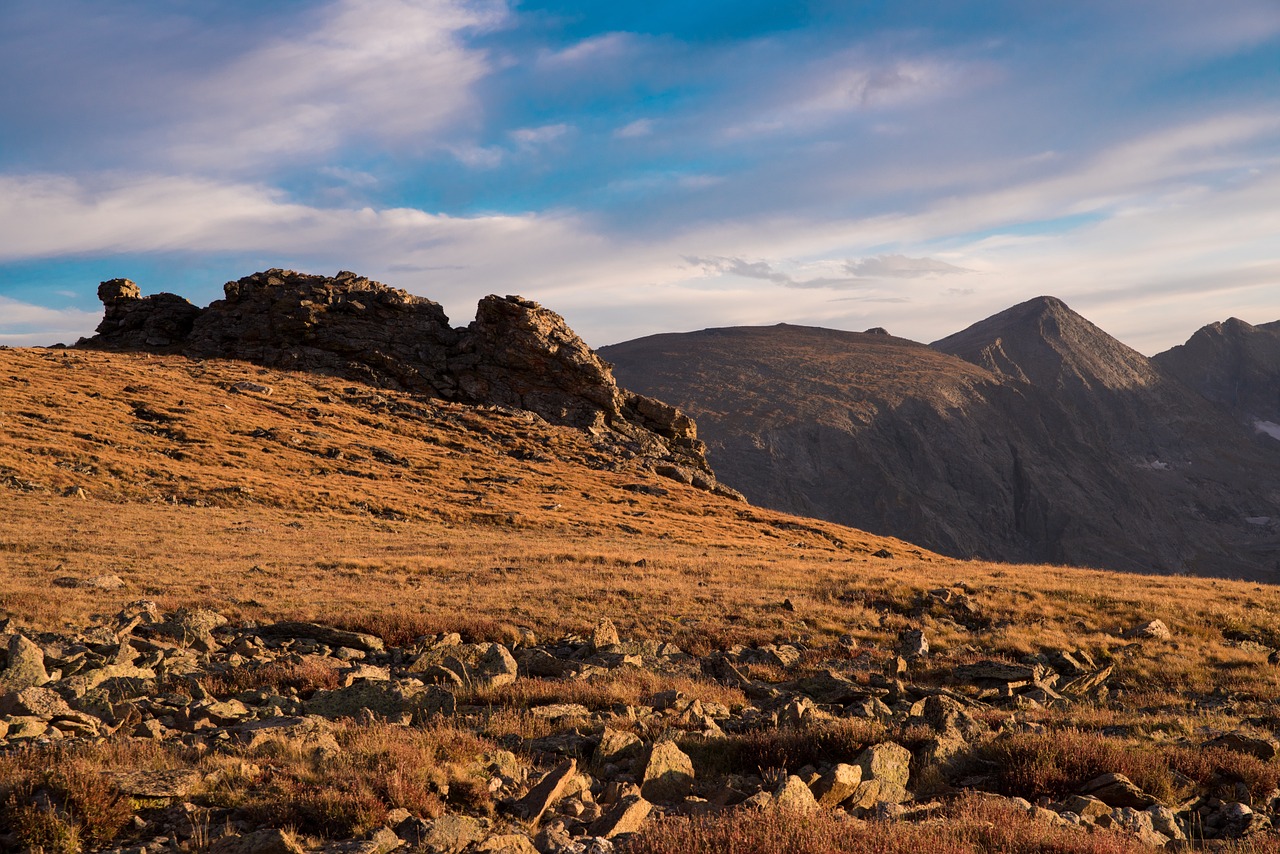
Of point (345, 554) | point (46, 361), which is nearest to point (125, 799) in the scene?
point (345, 554)

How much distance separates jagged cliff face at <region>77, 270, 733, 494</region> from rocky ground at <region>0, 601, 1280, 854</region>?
5786cm

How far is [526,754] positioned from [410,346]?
74.5 metres

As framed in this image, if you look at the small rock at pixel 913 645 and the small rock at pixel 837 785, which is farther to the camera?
the small rock at pixel 913 645

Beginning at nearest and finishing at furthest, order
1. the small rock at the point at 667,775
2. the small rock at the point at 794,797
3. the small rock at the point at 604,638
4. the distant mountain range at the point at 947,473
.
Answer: the small rock at the point at 794,797 → the small rock at the point at 667,775 → the small rock at the point at 604,638 → the distant mountain range at the point at 947,473

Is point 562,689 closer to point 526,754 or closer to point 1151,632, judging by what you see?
point 526,754

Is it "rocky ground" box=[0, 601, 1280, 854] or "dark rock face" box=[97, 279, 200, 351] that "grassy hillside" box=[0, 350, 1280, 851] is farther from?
"dark rock face" box=[97, 279, 200, 351]

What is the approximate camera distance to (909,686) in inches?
488

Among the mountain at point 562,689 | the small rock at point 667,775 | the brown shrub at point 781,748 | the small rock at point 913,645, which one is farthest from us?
the small rock at point 913,645

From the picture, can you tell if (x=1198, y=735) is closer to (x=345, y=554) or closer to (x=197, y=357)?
(x=345, y=554)

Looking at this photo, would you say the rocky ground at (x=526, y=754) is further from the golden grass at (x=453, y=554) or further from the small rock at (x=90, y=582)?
the small rock at (x=90, y=582)

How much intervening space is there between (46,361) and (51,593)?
55857 mm

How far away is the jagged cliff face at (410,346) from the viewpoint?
243 feet

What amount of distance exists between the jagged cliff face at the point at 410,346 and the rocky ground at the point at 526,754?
57863 millimetres

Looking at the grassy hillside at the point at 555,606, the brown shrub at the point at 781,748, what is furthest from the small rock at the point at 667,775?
the brown shrub at the point at 781,748
